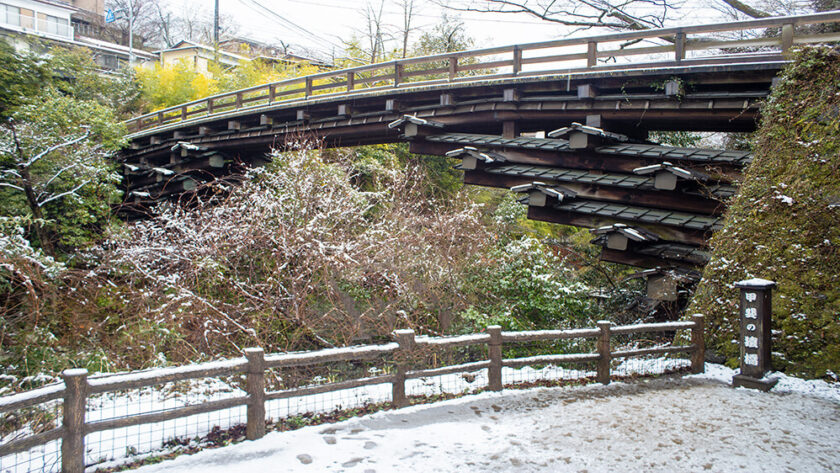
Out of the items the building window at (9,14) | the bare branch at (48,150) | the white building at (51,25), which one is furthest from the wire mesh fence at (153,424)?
the building window at (9,14)

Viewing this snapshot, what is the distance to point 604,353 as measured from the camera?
275 inches

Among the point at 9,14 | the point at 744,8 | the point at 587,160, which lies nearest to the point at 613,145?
the point at 587,160

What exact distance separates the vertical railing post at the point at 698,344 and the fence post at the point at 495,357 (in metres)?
3.07

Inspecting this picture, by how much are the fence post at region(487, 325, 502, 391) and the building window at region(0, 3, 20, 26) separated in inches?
1605

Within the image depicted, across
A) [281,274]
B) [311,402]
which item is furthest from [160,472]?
[281,274]

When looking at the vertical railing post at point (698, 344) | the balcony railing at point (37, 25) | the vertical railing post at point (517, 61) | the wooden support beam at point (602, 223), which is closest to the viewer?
the vertical railing post at point (698, 344)

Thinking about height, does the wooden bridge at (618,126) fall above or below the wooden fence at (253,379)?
above

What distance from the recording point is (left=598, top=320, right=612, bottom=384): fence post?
6.94 meters

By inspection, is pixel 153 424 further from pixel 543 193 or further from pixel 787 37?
pixel 787 37

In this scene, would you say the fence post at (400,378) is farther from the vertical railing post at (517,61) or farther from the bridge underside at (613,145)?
the vertical railing post at (517,61)

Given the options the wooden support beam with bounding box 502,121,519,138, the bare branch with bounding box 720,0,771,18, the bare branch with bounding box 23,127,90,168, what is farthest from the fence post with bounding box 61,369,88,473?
the bare branch with bounding box 720,0,771,18

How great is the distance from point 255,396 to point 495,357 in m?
2.93

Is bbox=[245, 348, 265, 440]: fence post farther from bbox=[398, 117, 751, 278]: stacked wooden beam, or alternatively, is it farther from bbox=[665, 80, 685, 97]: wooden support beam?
bbox=[665, 80, 685, 97]: wooden support beam

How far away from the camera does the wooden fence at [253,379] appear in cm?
419
